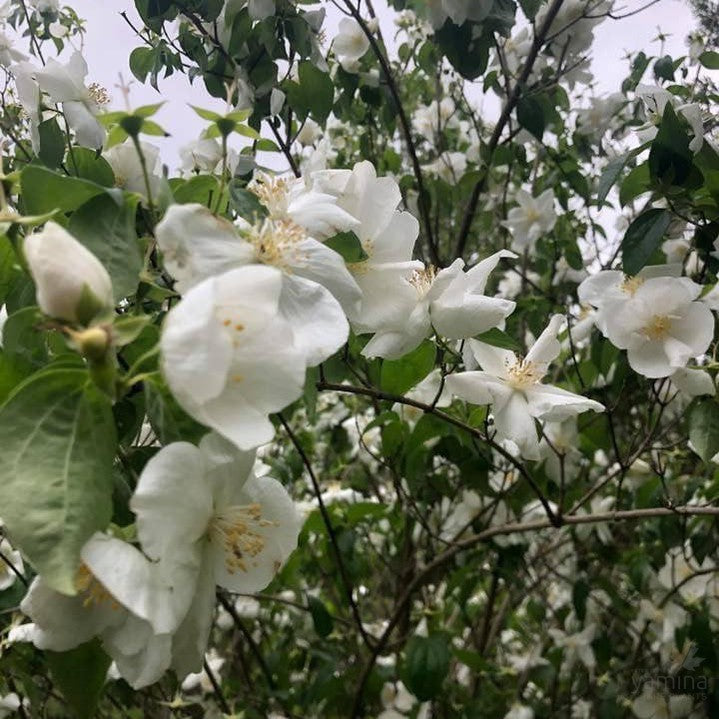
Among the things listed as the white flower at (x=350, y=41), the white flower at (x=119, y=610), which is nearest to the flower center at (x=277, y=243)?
the white flower at (x=119, y=610)

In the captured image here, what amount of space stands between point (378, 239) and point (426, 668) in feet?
3.21

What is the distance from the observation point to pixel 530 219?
6.62 ft

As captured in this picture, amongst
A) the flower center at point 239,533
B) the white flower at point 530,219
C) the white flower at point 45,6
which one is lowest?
the flower center at point 239,533

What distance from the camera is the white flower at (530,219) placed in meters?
1.98

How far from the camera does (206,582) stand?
23.0 inches

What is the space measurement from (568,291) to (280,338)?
1636 mm

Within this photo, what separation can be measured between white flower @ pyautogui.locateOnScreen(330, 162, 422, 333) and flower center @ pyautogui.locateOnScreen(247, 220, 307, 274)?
12 centimetres

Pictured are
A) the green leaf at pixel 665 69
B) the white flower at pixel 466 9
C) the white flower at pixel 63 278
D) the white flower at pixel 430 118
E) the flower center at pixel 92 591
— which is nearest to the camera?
the white flower at pixel 63 278

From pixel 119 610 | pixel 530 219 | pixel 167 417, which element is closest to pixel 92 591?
pixel 119 610

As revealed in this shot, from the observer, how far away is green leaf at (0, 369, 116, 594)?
0.48m

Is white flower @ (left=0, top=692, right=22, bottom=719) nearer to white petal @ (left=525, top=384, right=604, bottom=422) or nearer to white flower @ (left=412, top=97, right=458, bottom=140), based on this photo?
white petal @ (left=525, top=384, right=604, bottom=422)

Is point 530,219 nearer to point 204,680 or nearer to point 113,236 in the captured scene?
point 204,680

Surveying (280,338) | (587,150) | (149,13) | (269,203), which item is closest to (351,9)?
(149,13)

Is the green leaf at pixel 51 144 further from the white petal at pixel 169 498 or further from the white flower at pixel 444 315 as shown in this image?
the white petal at pixel 169 498
